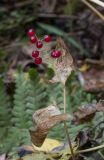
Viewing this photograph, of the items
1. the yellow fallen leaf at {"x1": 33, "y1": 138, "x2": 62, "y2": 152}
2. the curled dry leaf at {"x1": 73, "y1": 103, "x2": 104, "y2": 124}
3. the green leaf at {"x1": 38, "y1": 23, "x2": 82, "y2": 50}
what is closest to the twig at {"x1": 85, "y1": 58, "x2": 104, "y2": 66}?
the green leaf at {"x1": 38, "y1": 23, "x2": 82, "y2": 50}

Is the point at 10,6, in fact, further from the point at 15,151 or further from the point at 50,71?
the point at 15,151

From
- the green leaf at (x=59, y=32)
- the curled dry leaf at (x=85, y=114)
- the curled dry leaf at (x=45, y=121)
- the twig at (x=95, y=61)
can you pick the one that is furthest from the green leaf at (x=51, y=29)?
the curled dry leaf at (x=45, y=121)

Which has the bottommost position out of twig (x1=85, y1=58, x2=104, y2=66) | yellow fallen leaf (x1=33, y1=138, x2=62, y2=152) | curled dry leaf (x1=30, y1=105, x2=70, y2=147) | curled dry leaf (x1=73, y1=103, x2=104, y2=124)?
twig (x1=85, y1=58, x2=104, y2=66)

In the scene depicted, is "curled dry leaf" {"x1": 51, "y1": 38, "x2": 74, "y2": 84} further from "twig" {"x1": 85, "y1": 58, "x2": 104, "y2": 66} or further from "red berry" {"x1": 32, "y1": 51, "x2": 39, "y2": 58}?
"twig" {"x1": 85, "y1": 58, "x2": 104, "y2": 66}

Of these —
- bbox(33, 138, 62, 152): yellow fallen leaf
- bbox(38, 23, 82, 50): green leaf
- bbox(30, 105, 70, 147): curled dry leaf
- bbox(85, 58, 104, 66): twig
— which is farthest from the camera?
bbox(38, 23, 82, 50): green leaf

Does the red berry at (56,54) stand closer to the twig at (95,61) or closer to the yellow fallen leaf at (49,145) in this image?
the yellow fallen leaf at (49,145)

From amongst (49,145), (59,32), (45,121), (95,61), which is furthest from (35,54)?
(59,32)
